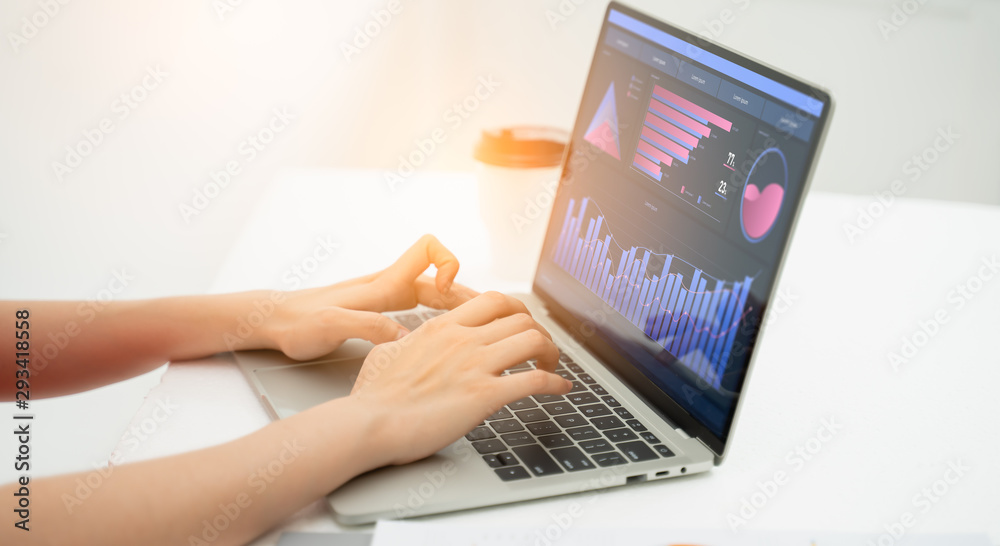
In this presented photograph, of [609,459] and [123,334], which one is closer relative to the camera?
[609,459]

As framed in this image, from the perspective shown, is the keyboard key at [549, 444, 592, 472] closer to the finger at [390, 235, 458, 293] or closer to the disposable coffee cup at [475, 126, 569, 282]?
the finger at [390, 235, 458, 293]

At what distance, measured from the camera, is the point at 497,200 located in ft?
3.68

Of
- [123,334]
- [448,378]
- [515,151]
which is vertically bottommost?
[123,334]

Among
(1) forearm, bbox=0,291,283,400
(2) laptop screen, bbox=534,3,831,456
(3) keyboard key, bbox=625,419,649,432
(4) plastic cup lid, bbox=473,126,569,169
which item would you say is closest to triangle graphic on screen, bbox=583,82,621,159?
(2) laptop screen, bbox=534,3,831,456

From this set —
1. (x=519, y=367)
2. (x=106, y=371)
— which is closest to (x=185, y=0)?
(x=106, y=371)

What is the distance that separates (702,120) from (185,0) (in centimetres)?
170

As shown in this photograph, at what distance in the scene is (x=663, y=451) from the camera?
2.21 ft

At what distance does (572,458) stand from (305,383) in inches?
11.0

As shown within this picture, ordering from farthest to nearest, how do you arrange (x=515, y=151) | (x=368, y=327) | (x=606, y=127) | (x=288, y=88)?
(x=288, y=88), (x=515, y=151), (x=606, y=127), (x=368, y=327)

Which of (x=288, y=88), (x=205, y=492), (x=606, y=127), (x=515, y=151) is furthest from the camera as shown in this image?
(x=288, y=88)

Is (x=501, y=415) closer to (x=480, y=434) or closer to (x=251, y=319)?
(x=480, y=434)

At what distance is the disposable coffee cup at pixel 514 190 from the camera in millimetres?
1105

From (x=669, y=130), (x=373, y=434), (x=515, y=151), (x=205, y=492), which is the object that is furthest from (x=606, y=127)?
(x=205, y=492)

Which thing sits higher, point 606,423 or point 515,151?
point 515,151
